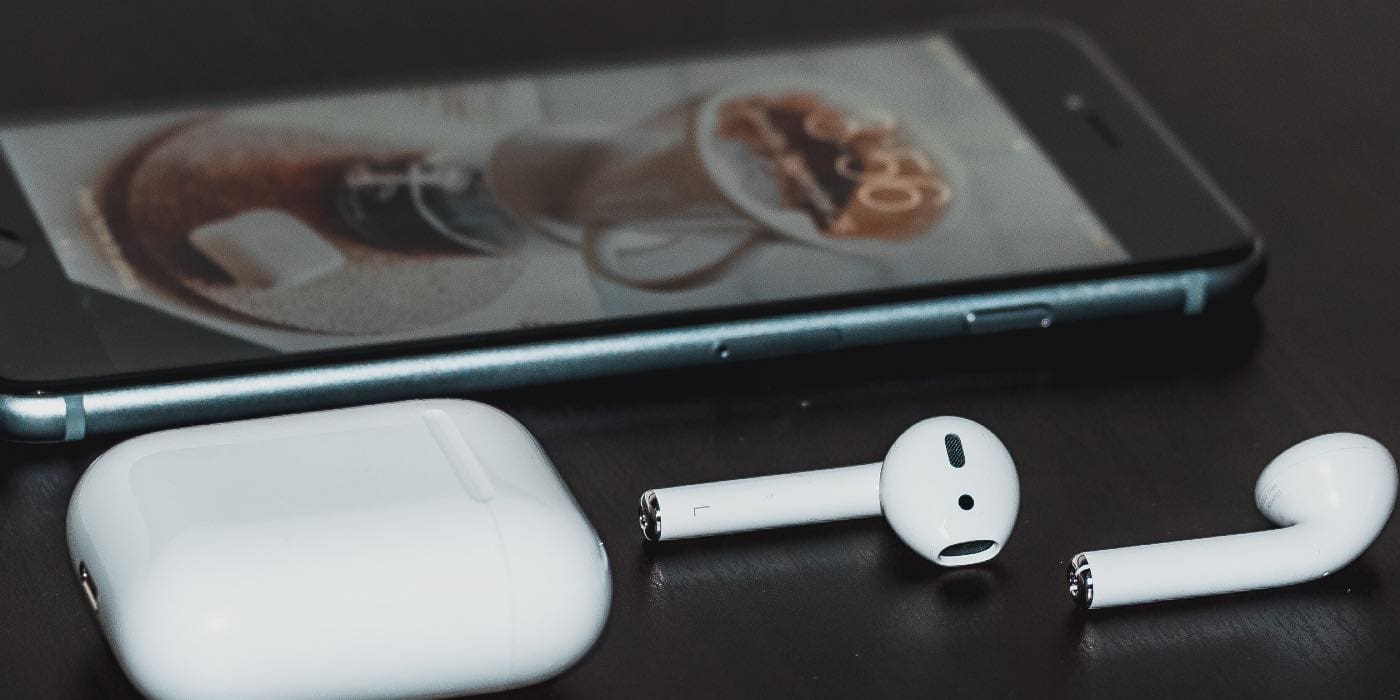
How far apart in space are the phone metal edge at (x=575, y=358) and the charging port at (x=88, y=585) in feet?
0.33

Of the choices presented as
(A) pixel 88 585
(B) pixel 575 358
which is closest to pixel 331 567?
(A) pixel 88 585

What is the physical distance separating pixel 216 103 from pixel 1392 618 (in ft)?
1.69

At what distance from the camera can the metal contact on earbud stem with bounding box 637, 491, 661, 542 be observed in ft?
1.88

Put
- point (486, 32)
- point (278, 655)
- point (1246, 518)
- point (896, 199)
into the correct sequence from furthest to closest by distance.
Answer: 1. point (486, 32)
2. point (896, 199)
3. point (1246, 518)
4. point (278, 655)

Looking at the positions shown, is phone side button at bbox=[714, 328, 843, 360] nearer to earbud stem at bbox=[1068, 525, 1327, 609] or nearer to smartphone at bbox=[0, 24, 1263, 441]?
smartphone at bbox=[0, 24, 1263, 441]

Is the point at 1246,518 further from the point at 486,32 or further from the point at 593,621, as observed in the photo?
the point at 486,32

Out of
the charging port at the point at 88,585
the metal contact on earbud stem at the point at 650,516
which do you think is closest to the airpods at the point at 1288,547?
the metal contact on earbud stem at the point at 650,516

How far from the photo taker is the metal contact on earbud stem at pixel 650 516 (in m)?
0.57

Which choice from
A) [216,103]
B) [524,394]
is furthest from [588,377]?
[216,103]

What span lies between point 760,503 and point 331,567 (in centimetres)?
15

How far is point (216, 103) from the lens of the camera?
2.64ft

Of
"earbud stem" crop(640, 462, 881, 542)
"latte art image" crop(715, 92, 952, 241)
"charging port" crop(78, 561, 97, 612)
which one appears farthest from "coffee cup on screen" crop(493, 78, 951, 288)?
"charging port" crop(78, 561, 97, 612)

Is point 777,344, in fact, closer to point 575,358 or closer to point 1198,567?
point 575,358

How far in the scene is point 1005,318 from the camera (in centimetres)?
68
